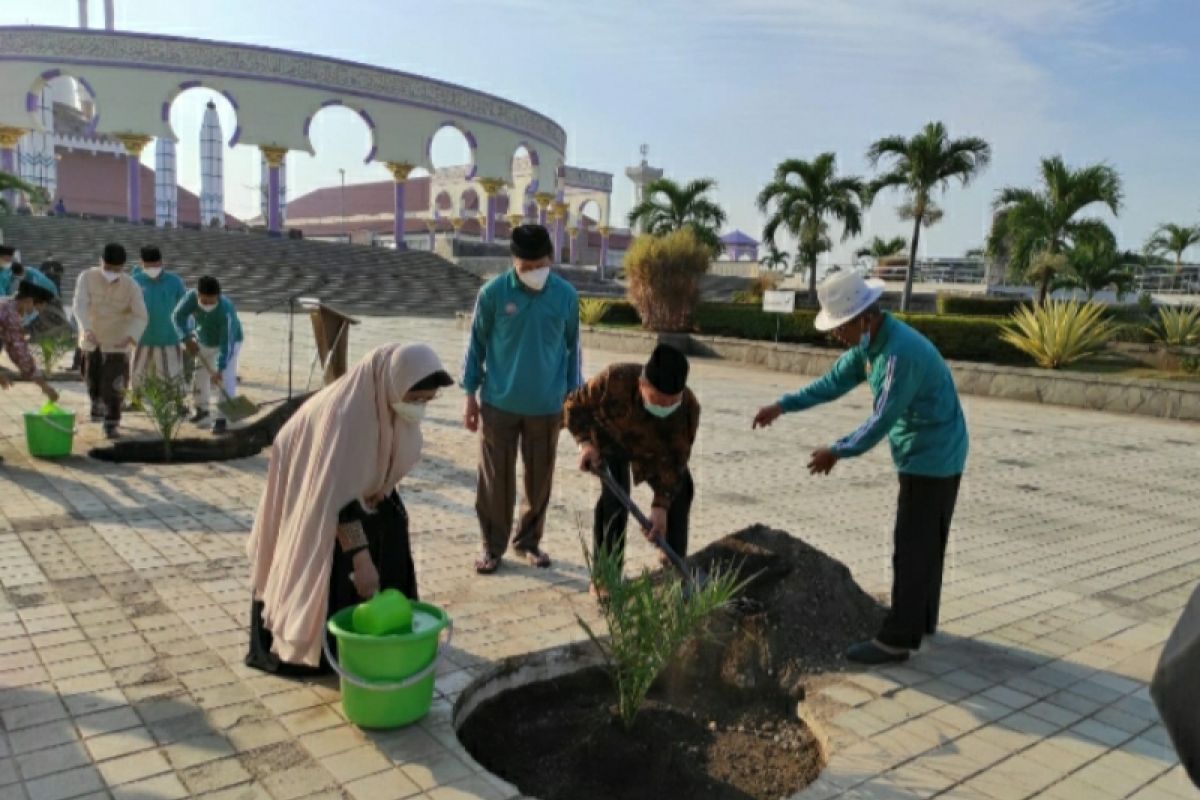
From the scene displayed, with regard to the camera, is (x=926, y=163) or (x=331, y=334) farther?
(x=926, y=163)

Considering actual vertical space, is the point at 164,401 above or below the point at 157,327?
below

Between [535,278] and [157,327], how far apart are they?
4.31 metres

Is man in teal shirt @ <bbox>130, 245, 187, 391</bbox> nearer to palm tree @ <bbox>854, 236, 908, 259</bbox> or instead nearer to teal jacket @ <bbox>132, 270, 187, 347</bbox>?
teal jacket @ <bbox>132, 270, 187, 347</bbox>

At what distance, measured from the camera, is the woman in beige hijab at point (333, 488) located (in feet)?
9.27

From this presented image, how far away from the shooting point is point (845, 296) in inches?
134

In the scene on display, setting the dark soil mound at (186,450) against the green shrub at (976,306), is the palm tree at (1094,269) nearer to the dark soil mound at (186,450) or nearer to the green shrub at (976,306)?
the green shrub at (976,306)

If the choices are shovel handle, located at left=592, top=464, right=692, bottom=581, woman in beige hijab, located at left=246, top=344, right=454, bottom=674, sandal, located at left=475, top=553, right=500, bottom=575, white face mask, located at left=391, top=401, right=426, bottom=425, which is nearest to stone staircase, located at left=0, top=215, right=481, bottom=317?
sandal, located at left=475, top=553, right=500, bottom=575

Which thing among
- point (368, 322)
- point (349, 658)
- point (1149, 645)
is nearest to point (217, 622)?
point (349, 658)

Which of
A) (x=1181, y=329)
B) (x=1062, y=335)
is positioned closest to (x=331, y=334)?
(x=1062, y=335)

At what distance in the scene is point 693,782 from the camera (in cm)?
270

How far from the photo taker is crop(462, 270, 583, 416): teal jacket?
14.2ft

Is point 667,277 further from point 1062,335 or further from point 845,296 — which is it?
point 845,296

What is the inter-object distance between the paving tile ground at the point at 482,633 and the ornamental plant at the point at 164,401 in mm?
320

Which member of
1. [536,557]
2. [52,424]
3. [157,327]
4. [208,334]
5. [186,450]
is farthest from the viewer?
[208,334]
